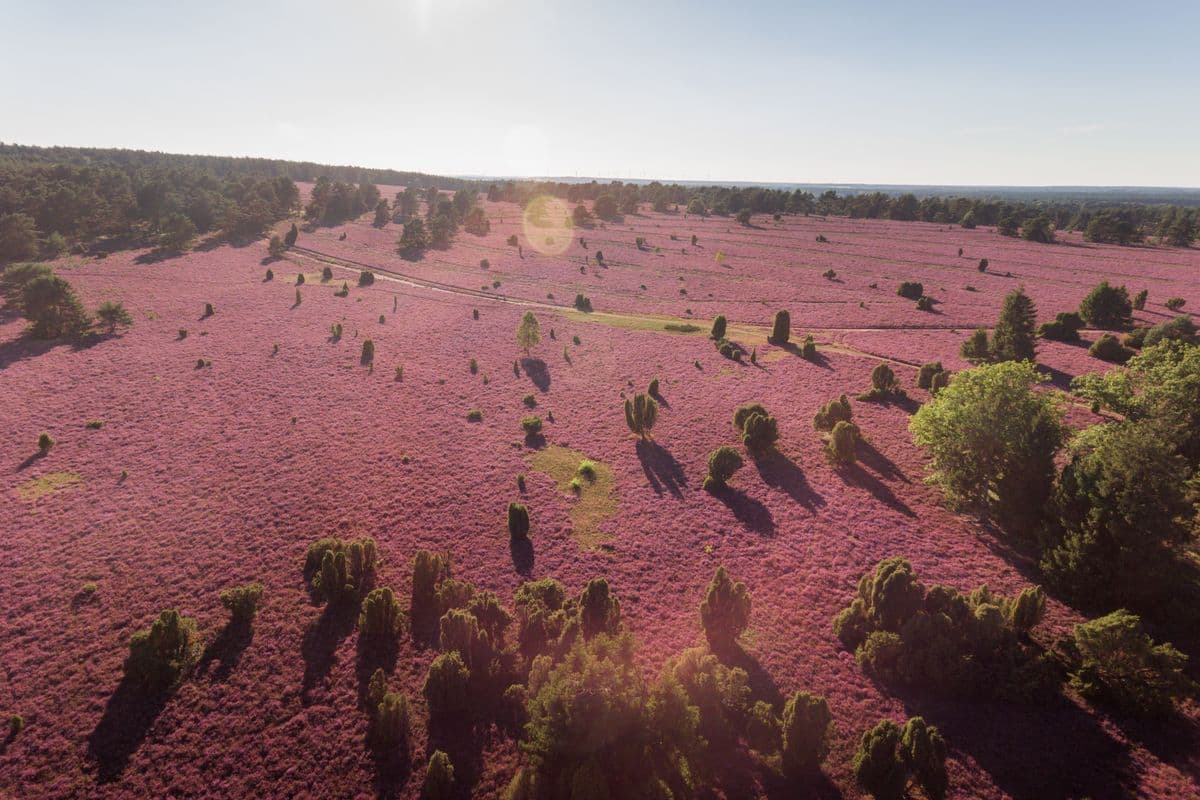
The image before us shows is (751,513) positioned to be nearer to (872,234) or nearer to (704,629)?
(704,629)

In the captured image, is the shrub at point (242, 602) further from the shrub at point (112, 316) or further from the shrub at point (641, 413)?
the shrub at point (112, 316)

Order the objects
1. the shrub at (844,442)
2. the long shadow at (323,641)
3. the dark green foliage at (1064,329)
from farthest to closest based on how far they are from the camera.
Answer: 1. the dark green foliage at (1064,329)
2. the shrub at (844,442)
3. the long shadow at (323,641)

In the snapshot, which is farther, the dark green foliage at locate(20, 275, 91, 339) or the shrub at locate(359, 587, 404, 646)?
the dark green foliage at locate(20, 275, 91, 339)

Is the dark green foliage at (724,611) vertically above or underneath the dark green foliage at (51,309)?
underneath

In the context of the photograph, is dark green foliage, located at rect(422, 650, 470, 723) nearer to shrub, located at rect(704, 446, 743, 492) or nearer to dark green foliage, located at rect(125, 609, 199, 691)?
dark green foliage, located at rect(125, 609, 199, 691)

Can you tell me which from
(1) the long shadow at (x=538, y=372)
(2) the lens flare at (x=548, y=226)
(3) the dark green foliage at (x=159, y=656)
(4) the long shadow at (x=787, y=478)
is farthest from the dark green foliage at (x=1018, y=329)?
(2) the lens flare at (x=548, y=226)

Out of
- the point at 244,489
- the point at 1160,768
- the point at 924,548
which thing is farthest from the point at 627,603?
the point at 244,489

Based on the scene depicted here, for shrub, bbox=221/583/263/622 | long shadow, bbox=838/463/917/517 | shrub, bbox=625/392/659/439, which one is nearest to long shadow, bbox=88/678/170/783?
shrub, bbox=221/583/263/622
